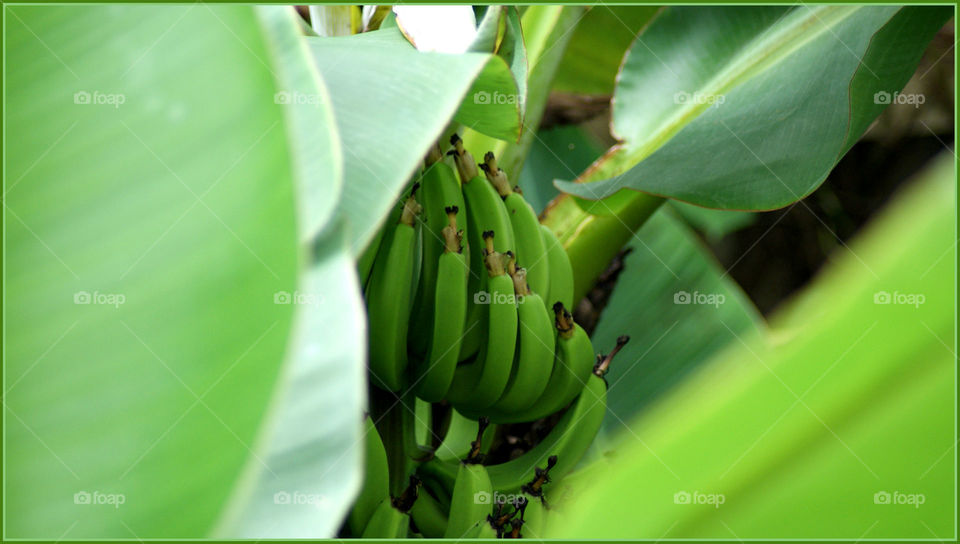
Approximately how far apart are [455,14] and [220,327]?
1.30ft

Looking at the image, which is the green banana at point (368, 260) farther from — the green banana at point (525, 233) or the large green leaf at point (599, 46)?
the large green leaf at point (599, 46)

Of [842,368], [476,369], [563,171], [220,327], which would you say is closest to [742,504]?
[842,368]

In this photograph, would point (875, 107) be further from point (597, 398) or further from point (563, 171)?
point (563, 171)

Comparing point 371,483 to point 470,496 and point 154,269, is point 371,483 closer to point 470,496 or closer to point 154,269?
point 470,496

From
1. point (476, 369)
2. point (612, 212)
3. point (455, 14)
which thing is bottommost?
point (476, 369)

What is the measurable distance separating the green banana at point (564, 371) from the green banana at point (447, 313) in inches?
3.9

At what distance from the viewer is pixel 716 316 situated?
865 mm

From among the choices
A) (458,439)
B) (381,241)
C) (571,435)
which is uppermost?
(381,241)

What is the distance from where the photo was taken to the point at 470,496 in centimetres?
53

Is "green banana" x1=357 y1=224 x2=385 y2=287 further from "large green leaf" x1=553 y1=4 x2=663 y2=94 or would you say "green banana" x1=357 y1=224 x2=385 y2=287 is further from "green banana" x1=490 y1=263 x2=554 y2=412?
"large green leaf" x1=553 y1=4 x2=663 y2=94

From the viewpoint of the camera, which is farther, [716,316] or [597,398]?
[716,316]

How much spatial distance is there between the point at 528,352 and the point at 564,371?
0.05m

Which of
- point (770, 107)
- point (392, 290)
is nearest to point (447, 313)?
point (392, 290)

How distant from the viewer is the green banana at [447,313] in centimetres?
52
